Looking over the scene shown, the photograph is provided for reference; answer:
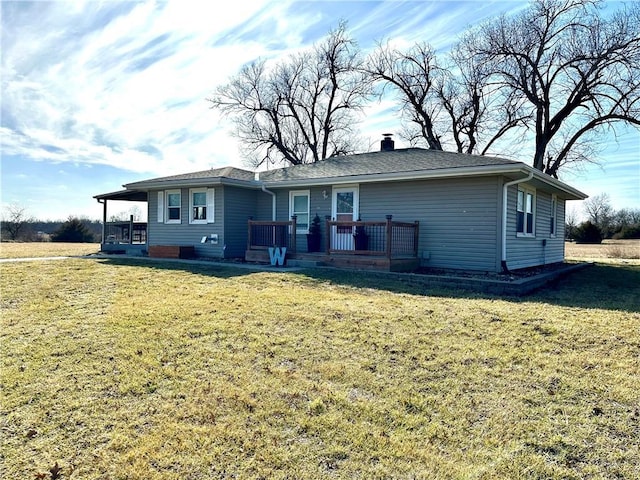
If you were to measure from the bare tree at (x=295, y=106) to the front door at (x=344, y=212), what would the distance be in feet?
58.6

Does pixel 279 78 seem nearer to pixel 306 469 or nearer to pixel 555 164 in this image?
pixel 555 164

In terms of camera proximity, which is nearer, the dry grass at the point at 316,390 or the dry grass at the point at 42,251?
the dry grass at the point at 316,390

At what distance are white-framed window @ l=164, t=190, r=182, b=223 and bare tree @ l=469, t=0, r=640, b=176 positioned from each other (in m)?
16.3

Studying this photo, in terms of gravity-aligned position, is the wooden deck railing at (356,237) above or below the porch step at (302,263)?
above

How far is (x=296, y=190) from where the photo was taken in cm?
1341

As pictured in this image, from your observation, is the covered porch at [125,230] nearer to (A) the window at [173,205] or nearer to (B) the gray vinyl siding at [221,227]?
(B) the gray vinyl siding at [221,227]

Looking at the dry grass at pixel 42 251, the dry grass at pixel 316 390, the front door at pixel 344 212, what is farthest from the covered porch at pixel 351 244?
the dry grass at pixel 42 251

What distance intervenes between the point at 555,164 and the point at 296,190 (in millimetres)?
15613

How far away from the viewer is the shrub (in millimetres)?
33094

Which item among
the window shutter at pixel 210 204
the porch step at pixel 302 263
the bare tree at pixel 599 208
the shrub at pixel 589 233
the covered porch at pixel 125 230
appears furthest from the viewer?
the bare tree at pixel 599 208

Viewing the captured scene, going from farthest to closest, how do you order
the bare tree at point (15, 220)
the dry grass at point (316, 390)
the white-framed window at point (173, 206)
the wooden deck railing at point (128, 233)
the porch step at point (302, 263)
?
1. the bare tree at point (15, 220)
2. the wooden deck railing at point (128, 233)
3. the white-framed window at point (173, 206)
4. the porch step at point (302, 263)
5. the dry grass at point (316, 390)

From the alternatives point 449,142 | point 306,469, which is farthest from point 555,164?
point 306,469

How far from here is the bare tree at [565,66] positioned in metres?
17.4

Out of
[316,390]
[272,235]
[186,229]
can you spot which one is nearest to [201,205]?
[186,229]
